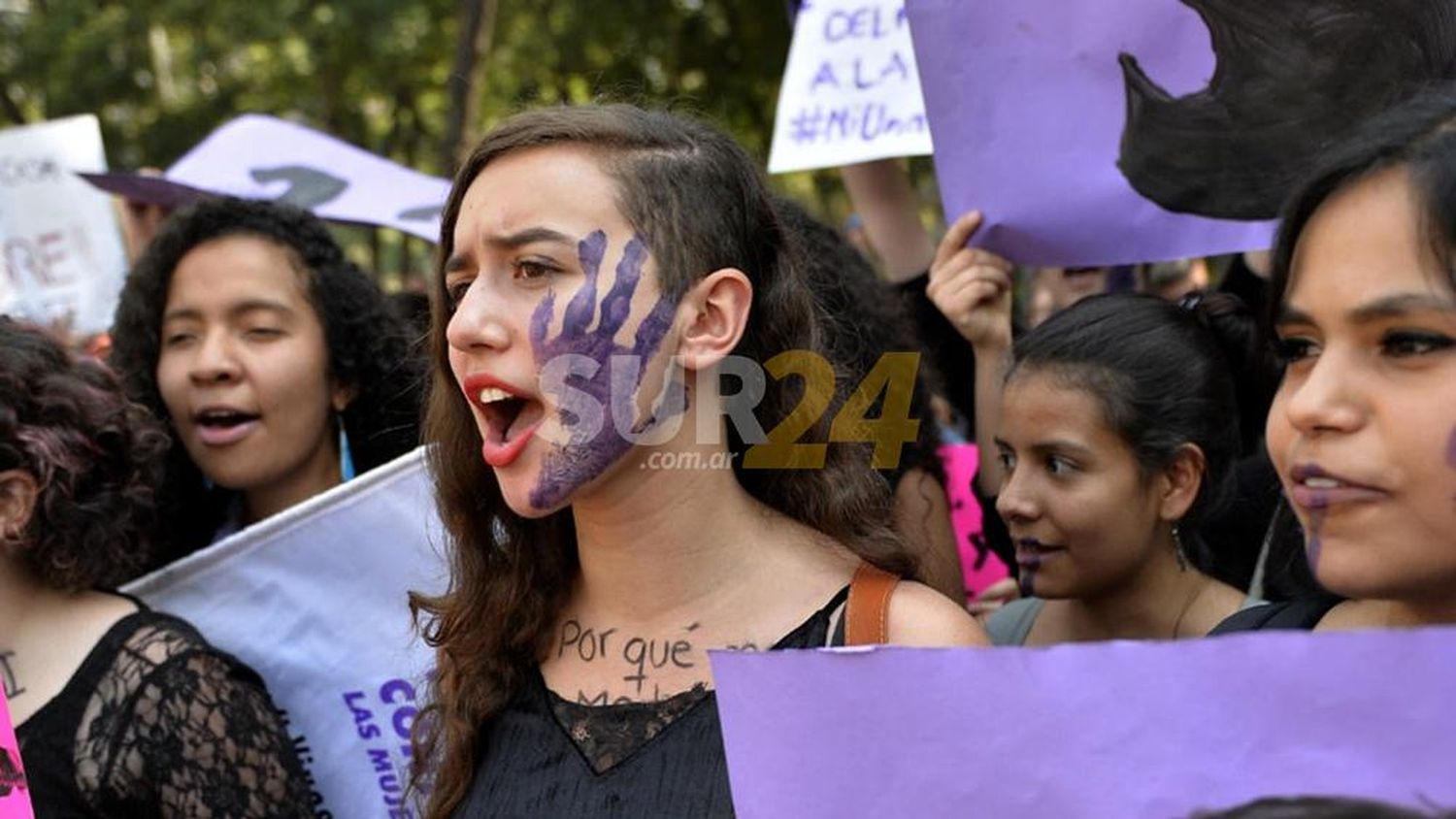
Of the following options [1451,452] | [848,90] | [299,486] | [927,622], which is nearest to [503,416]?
[927,622]

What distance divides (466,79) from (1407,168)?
692cm

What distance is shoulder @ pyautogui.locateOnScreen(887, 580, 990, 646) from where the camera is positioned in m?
1.94

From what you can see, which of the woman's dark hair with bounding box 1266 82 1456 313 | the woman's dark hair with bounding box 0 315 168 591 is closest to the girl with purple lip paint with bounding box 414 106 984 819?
the woman's dark hair with bounding box 1266 82 1456 313

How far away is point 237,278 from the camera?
3154mm

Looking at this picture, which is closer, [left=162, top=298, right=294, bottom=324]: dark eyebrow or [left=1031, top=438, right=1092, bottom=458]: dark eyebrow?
[left=1031, top=438, right=1092, bottom=458]: dark eyebrow

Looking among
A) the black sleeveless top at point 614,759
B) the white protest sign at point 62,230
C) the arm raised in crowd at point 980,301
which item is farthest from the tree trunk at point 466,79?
the black sleeveless top at point 614,759

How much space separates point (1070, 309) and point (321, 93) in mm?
9611

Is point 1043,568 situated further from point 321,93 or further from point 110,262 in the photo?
point 321,93

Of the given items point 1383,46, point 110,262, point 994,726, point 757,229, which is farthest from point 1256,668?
point 110,262

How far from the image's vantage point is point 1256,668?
1.26m

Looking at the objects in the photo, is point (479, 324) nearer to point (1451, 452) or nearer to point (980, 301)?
point (1451, 452)

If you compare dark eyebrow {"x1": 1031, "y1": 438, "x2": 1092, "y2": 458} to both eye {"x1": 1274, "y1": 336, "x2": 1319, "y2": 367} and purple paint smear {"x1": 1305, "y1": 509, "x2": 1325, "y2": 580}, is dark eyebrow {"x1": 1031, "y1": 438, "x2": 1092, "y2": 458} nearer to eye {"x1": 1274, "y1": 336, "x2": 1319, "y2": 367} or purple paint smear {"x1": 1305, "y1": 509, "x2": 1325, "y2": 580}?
eye {"x1": 1274, "y1": 336, "x2": 1319, "y2": 367}

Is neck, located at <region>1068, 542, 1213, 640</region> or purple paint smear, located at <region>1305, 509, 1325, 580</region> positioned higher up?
purple paint smear, located at <region>1305, 509, 1325, 580</region>

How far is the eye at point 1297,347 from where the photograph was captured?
Result: 1576 millimetres
